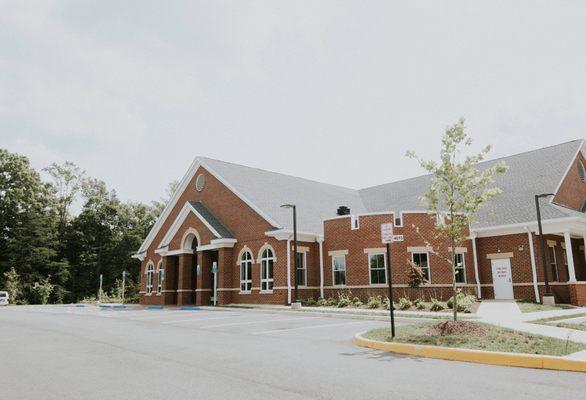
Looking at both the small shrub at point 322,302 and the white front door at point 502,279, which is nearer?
the white front door at point 502,279

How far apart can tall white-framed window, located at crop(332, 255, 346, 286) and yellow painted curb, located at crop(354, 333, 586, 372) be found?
51.5ft

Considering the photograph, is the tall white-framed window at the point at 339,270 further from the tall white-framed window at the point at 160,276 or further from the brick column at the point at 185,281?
the tall white-framed window at the point at 160,276

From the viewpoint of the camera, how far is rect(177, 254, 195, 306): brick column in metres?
30.5

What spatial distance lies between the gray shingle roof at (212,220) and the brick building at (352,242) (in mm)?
84

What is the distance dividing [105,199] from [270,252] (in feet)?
128

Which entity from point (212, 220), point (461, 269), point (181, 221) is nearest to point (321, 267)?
point (461, 269)

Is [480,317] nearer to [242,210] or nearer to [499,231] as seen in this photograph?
[499,231]

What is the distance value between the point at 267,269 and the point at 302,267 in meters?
2.05

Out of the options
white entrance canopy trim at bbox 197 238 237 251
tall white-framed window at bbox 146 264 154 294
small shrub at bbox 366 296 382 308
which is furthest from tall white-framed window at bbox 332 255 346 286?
tall white-framed window at bbox 146 264 154 294

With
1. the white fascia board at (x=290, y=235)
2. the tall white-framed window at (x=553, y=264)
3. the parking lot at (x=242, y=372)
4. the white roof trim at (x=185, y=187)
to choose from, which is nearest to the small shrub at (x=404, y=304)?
the white fascia board at (x=290, y=235)

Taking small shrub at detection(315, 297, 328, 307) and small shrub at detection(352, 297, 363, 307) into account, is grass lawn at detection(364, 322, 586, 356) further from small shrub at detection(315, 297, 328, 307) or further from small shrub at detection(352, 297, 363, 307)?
small shrub at detection(315, 297, 328, 307)


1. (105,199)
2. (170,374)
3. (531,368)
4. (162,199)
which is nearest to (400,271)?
(531,368)

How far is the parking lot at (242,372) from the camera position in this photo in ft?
20.4

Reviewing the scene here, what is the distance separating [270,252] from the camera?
26.9 m
